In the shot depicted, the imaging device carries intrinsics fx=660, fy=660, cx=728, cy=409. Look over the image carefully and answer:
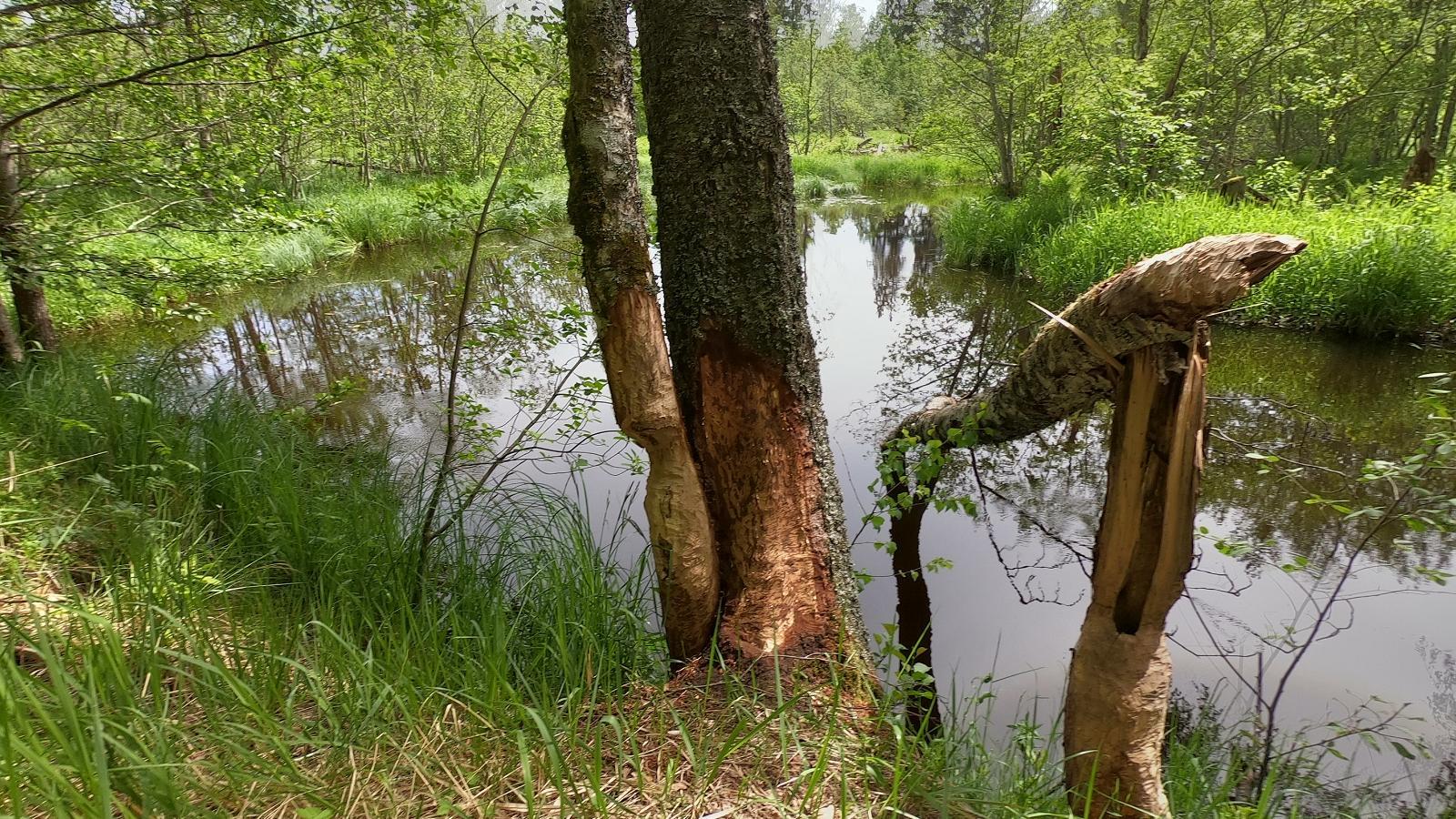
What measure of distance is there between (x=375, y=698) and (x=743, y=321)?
4.11ft

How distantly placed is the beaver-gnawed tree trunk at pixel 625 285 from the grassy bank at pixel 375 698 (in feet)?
1.16

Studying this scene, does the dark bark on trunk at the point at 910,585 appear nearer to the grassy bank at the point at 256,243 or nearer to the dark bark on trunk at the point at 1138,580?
the dark bark on trunk at the point at 1138,580

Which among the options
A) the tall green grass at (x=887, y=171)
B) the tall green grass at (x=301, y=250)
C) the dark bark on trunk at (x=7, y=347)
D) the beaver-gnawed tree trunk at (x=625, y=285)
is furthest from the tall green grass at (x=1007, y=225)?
the tall green grass at (x=887, y=171)

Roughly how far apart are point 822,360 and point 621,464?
2729 millimetres

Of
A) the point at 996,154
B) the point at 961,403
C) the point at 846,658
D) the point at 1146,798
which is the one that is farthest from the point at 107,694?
the point at 996,154

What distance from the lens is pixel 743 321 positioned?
5.68 feet

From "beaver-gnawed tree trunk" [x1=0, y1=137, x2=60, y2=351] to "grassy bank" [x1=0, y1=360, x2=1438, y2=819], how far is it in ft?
4.24

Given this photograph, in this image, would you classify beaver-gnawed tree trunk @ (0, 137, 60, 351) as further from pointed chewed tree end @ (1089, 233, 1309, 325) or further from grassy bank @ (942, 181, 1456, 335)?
grassy bank @ (942, 181, 1456, 335)

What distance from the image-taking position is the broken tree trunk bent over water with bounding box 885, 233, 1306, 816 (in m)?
1.36

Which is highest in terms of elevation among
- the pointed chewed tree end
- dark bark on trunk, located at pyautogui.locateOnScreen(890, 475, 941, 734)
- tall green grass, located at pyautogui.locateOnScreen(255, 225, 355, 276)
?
tall green grass, located at pyautogui.locateOnScreen(255, 225, 355, 276)

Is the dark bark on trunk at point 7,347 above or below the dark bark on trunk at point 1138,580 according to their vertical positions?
above

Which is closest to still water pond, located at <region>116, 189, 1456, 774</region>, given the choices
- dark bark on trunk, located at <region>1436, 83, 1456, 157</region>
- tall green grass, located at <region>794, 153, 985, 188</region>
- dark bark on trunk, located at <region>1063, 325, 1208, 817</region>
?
dark bark on trunk, located at <region>1063, 325, 1208, 817</region>

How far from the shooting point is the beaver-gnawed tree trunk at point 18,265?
3.36 metres

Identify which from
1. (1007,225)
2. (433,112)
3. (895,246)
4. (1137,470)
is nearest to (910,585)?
(1137,470)
